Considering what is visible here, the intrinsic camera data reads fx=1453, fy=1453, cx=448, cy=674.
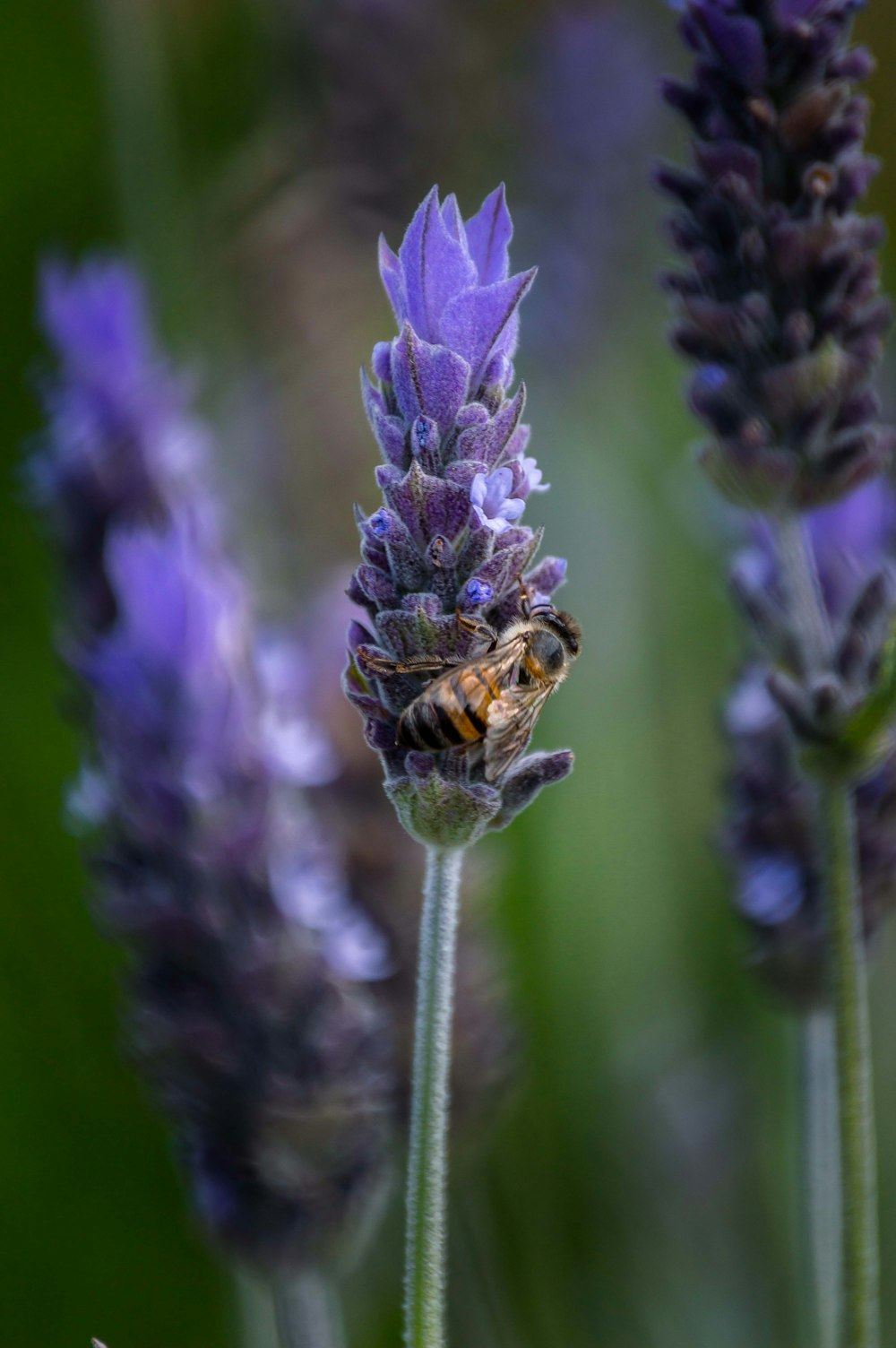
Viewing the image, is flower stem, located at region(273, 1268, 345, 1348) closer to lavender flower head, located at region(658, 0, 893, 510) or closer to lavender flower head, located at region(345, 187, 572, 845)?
lavender flower head, located at region(345, 187, 572, 845)

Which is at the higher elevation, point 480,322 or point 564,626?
point 480,322

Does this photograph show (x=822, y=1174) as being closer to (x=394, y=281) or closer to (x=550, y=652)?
(x=550, y=652)

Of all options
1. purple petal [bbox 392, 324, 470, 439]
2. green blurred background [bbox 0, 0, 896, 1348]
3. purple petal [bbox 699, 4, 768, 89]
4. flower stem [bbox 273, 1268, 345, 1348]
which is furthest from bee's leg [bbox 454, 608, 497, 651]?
green blurred background [bbox 0, 0, 896, 1348]

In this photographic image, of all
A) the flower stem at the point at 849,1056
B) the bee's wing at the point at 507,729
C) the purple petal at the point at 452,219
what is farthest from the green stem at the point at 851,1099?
the purple petal at the point at 452,219

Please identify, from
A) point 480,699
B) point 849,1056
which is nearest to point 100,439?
point 480,699

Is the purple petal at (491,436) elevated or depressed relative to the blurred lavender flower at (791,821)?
elevated

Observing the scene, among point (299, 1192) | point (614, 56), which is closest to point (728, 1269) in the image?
point (299, 1192)

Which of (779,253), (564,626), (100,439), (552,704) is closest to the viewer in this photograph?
(564,626)

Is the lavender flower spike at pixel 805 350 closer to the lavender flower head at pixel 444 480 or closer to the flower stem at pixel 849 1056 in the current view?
the flower stem at pixel 849 1056
